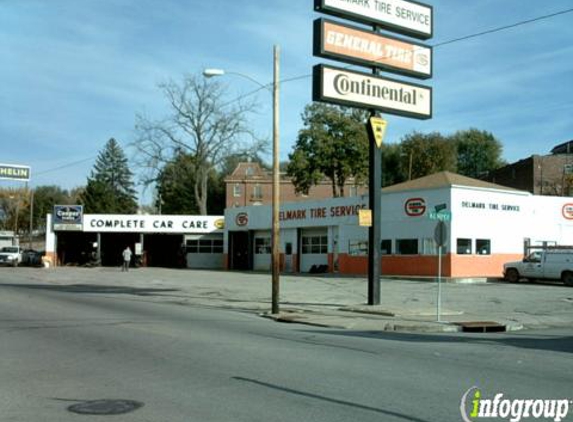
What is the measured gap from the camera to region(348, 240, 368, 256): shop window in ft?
139

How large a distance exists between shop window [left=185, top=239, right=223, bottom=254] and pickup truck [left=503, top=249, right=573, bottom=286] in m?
32.0

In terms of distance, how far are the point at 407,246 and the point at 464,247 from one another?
3433 millimetres

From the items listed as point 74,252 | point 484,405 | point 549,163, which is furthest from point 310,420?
point 549,163

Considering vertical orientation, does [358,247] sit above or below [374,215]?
below

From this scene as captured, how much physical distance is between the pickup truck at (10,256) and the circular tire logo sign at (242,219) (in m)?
22.0

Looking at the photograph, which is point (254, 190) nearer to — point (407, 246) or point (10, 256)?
point (10, 256)

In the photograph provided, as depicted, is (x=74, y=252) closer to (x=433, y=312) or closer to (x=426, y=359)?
(x=433, y=312)

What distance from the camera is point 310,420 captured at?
22.8 feet

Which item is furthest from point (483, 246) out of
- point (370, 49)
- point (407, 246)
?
point (370, 49)

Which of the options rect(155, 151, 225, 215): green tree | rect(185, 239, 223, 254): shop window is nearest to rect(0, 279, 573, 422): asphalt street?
rect(185, 239, 223, 254): shop window

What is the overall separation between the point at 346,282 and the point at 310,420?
29241mm

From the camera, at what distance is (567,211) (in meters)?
42.2

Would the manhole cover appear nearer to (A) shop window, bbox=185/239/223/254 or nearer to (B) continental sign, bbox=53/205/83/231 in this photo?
(B) continental sign, bbox=53/205/83/231

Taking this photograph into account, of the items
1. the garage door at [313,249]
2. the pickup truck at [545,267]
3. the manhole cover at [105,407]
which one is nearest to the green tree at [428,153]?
the garage door at [313,249]
